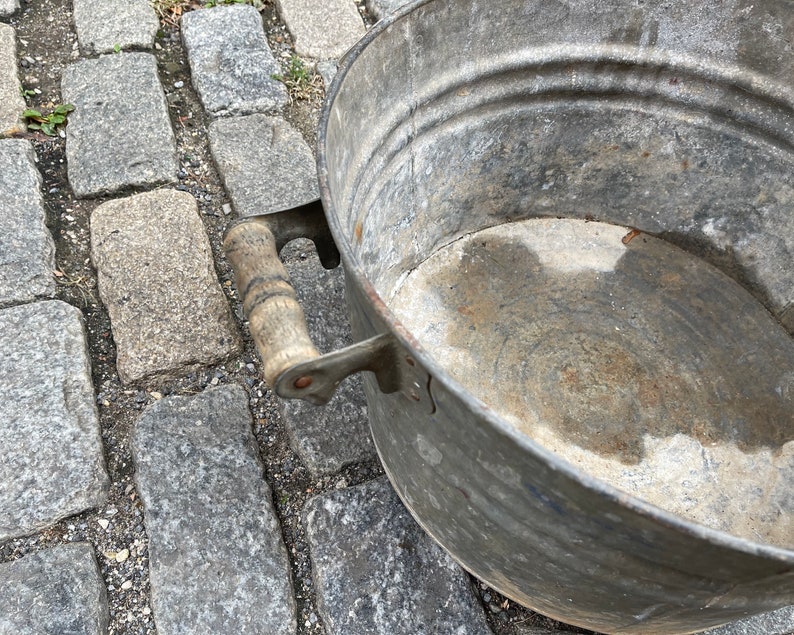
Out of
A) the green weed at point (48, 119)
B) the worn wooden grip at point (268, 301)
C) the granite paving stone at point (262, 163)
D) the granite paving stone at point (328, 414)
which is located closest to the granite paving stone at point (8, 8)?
the green weed at point (48, 119)

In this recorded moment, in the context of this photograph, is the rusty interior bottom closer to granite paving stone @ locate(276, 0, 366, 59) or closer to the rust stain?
the rust stain

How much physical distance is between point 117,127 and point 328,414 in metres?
1.04

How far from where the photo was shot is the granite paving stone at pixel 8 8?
2.17m

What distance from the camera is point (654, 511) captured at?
72 cm

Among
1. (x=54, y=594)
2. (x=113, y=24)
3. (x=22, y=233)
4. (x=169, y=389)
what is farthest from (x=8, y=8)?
(x=54, y=594)

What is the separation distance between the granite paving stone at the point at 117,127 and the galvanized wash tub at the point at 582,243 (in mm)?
771

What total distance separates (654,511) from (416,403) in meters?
0.34

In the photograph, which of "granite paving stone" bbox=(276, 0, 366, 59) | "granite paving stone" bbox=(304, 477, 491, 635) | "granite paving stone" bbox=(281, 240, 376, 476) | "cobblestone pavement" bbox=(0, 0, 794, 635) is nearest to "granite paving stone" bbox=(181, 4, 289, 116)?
"cobblestone pavement" bbox=(0, 0, 794, 635)

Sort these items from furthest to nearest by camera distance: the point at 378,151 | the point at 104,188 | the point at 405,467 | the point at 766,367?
1. the point at 104,188
2. the point at 766,367
3. the point at 378,151
4. the point at 405,467

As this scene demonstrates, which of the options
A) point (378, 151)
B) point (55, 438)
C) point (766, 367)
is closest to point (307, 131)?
point (378, 151)

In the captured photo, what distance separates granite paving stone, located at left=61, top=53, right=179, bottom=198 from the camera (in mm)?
→ 1879

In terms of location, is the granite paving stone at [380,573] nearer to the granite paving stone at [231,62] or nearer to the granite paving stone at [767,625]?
the granite paving stone at [767,625]

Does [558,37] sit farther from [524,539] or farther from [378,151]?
[524,539]

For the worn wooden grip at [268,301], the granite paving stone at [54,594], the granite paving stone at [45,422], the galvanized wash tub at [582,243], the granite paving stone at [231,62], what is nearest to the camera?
the worn wooden grip at [268,301]
